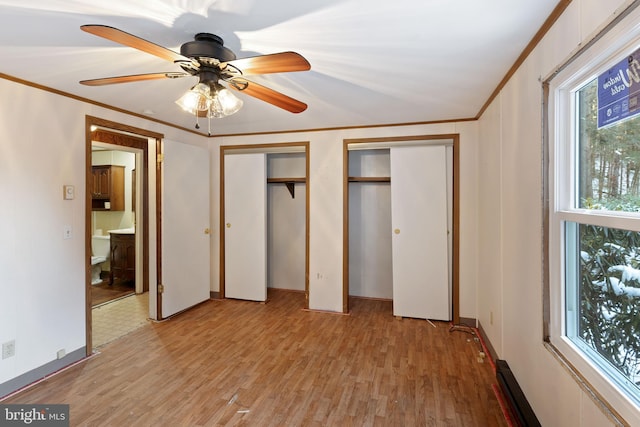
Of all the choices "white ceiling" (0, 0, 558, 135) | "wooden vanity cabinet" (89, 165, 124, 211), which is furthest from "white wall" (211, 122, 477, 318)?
"wooden vanity cabinet" (89, 165, 124, 211)

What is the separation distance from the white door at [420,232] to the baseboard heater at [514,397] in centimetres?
A: 125

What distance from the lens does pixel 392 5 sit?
1.44m

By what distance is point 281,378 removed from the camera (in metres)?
2.42

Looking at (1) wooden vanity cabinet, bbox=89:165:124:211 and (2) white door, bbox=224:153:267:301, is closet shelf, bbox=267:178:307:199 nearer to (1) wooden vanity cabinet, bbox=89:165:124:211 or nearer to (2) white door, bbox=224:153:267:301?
(2) white door, bbox=224:153:267:301

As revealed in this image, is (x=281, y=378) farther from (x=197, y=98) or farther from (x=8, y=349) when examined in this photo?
(x=197, y=98)

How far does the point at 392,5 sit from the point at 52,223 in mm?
2896

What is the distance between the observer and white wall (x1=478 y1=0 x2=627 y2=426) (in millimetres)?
1329

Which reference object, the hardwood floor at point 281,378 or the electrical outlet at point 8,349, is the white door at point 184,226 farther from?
the electrical outlet at point 8,349

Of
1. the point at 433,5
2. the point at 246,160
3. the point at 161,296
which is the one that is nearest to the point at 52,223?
the point at 161,296

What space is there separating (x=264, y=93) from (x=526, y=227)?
69.7 inches

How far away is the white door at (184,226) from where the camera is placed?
3572 millimetres

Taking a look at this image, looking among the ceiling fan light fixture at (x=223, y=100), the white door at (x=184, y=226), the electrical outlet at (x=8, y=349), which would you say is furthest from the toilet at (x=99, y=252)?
the ceiling fan light fixture at (x=223, y=100)

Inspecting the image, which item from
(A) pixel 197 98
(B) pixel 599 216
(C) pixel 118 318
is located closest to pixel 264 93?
(A) pixel 197 98

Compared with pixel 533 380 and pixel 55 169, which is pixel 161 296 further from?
pixel 533 380
